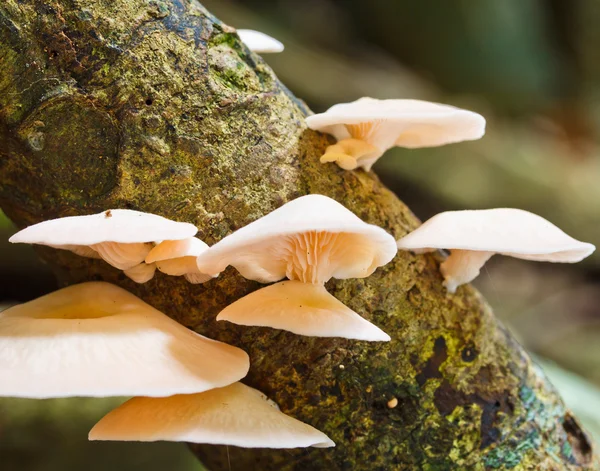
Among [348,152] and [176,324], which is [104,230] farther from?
[348,152]

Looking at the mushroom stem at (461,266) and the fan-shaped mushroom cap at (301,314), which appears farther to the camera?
the mushroom stem at (461,266)

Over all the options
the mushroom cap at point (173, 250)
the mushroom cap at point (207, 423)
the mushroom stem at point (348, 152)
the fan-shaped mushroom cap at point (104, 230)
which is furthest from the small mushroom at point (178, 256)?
the mushroom stem at point (348, 152)

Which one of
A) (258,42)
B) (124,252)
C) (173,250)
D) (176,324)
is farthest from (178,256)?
(258,42)

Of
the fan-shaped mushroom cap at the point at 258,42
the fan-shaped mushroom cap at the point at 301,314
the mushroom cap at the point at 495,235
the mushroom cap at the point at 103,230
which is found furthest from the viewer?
the fan-shaped mushroom cap at the point at 258,42

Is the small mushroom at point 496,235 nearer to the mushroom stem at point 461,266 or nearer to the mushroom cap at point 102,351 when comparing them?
the mushroom stem at point 461,266

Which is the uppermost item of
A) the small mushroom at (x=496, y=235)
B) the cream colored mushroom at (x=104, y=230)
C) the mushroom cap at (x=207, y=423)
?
the small mushroom at (x=496, y=235)

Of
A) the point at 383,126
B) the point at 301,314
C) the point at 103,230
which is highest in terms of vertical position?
the point at 383,126

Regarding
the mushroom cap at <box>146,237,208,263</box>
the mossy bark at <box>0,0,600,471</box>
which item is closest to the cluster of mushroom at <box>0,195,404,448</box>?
the mushroom cap at <box>146,237,208,263</box>

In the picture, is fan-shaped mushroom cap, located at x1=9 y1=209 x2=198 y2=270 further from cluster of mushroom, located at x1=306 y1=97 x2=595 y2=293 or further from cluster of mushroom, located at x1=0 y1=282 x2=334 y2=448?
cluster of mushroom, located at x1=306 y1=97 x2=595 y2=293
